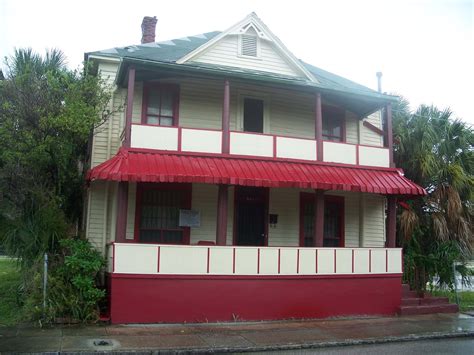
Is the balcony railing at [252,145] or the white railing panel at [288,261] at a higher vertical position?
the balcony railing at [252,145]

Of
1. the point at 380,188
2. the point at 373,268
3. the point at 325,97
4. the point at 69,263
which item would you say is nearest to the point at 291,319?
the point at 373,268

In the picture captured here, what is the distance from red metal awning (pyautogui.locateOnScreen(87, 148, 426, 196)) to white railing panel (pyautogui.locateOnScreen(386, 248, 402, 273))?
1.68 meters

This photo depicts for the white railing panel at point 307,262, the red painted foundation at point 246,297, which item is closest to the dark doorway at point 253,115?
the white railing panel at point 307,262

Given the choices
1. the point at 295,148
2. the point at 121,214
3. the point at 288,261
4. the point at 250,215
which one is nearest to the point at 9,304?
the point at 121,214

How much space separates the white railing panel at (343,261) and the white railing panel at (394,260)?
A: 1320 mm

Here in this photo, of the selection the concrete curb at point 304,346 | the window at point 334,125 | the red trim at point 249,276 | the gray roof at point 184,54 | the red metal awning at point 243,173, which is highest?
the gray roof at point 184,54

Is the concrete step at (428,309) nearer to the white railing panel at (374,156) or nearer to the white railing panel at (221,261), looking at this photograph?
the white railing panel at (374,156)

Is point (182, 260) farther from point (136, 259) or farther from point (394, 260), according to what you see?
point (394, 260)

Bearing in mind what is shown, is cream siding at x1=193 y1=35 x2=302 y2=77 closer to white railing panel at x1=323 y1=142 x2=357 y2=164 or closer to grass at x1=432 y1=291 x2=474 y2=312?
white railing panel at x1=323 y1=142 x2=357 y2=164

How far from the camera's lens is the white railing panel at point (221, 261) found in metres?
12.5

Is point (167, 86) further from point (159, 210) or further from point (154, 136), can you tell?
point (159, 210)

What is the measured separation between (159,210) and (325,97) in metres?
6.29

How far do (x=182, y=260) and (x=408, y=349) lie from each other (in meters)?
5.30

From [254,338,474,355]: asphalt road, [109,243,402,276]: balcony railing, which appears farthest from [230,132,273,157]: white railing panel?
[254,338,474,355]: asphalt road
